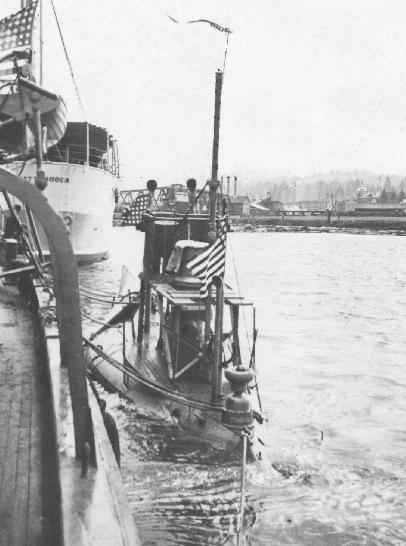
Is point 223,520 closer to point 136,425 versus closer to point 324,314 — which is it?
point 136,425

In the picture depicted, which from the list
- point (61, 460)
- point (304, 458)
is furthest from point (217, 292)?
point (61, 460)

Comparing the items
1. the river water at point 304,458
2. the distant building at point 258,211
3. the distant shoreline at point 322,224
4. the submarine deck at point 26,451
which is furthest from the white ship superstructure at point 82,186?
the distant building at point 258,211

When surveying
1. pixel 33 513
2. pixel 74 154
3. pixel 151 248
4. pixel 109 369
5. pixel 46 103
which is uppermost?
pixel 74 154

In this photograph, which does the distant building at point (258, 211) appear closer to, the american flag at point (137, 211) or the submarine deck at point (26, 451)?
the american flag at point (137, 211)

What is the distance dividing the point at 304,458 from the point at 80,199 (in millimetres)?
30145

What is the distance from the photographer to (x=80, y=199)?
39469 mm

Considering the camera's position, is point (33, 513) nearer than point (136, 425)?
Yes

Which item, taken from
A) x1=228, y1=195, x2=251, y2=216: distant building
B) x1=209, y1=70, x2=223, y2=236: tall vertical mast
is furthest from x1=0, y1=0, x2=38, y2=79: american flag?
x1=228, y1=195, x2=251, y2=216: distant building

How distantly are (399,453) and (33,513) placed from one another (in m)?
11.7

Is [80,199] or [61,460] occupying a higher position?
[80,199]

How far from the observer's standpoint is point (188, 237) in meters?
16.5

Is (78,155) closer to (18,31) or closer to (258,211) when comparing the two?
(18,31)

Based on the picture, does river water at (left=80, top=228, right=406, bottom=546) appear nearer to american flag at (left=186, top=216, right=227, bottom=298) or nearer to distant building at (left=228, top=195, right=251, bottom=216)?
american flag at (left=186, top=216, right=227, bottom=298)

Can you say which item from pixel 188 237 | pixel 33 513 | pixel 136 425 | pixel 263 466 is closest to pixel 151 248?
pixel 188 237
